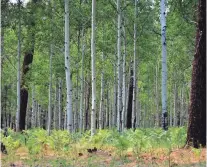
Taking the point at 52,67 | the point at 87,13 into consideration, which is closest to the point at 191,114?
the point at 87,13

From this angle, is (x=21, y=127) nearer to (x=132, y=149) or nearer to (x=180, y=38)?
(x=180, y=38)

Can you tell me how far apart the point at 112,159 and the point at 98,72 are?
23884 mm

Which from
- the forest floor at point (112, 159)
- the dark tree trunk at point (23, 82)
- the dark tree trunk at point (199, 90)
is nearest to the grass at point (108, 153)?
the forest floor at point (112, 159)

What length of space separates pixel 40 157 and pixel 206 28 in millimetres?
5615

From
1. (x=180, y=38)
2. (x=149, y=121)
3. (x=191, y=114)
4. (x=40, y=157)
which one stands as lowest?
(x=149, y=121)

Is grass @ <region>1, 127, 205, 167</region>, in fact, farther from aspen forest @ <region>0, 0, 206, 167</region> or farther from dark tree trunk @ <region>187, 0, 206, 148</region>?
dark tree trunk @ <region>187, 0, 206, 148</region>

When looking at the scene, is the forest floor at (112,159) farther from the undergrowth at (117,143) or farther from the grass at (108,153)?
the undergrowth at (117,143)

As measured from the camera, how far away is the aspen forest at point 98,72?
33.9ft

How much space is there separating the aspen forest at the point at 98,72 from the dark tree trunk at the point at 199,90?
3 centimetres

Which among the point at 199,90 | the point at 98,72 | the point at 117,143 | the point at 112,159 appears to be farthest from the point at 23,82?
the point at 199,90

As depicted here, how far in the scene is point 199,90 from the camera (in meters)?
10.4

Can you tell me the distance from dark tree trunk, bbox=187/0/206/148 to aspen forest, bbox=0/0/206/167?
0.08 ft

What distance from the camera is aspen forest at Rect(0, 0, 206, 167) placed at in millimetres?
10344

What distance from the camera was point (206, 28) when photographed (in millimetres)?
10328
